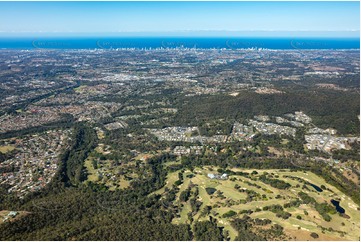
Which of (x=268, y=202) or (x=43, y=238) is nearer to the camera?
(x=43, y=238)

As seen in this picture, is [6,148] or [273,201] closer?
[273,201]

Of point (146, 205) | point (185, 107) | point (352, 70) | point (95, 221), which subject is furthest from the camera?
point (352, 70)

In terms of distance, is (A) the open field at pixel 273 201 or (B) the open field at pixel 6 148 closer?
(A) the open field at pixel 273 201

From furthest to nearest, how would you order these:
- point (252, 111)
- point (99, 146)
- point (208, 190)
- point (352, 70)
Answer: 1. point (352, 70)
2. point (252, 111)
3. point (99, 146)
4. point (208, 190)

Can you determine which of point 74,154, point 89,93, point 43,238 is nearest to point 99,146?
point 74,154

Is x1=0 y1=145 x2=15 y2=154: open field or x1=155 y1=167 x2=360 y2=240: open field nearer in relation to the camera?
x1=155 y1=167 x2=360 y2=240: open field

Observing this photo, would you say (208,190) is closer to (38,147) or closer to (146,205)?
(146,205)

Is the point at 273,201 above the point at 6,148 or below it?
below
